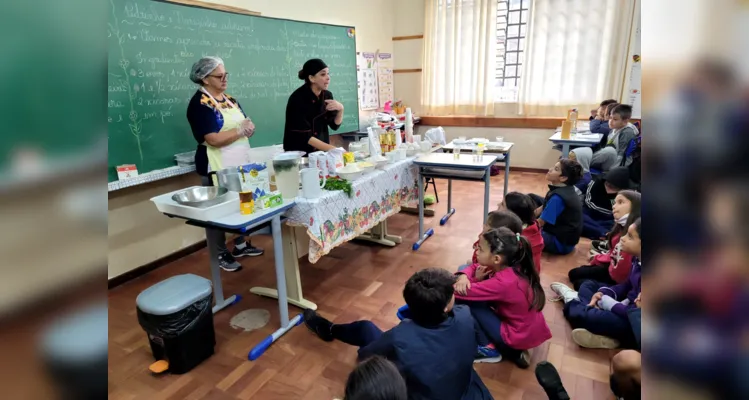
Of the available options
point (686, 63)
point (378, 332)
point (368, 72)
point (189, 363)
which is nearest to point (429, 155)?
point (378, 332)

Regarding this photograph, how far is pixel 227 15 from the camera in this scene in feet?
10.2

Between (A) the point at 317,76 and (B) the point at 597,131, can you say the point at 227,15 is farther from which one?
(B) the point at 597,131

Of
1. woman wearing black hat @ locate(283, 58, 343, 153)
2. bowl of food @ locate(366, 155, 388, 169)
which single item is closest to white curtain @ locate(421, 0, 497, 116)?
woman wearing black hat @ locate(283, 58, 343, 153)

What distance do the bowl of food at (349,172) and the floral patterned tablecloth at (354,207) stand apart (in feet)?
0.13

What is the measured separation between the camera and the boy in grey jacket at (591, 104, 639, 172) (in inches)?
135

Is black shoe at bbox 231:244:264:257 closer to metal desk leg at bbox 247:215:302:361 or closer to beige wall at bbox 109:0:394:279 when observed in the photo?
beige wall at bbox 109:0:394:279

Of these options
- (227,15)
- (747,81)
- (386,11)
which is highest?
(386,11)

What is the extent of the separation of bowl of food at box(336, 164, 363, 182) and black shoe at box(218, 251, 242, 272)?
1.12 metres

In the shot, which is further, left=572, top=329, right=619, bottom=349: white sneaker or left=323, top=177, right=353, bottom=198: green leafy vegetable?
left=323, top=177, right=353, bottom=198: green leafy vegetable

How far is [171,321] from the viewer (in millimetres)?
1802

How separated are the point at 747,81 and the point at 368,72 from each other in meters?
5.40

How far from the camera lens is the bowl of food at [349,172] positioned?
92.1 inches

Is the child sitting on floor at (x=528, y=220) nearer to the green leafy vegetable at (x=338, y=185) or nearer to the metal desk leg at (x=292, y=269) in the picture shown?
the green leafy vegetable at (x=338, y=185)

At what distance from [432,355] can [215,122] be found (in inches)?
76.2
